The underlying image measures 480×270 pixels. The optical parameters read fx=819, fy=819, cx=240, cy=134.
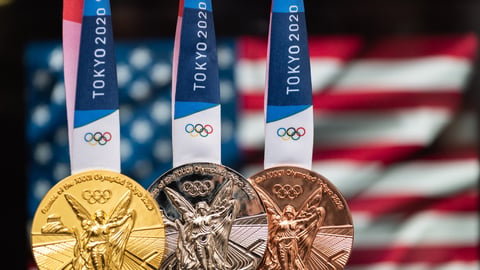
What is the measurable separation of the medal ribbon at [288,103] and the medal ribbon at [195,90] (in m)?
0.12

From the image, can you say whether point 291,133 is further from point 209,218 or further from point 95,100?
point 95,100

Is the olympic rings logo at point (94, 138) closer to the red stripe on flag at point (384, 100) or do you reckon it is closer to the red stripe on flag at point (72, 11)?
the red stripe on flag at point (72, 11)

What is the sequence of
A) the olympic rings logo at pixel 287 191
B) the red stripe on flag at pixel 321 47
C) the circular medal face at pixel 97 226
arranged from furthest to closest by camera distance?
the red stripe on flag at pixel 321 47 → the olympic rings logo at pixel 287 191 → the circular medal face at pixel 97 226

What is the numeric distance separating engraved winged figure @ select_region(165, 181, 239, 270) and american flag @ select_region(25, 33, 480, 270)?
2331 millimetres

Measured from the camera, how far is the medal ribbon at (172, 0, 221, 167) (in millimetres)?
1697

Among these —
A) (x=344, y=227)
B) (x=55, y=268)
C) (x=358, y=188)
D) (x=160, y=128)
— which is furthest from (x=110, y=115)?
(x=358, y=188)

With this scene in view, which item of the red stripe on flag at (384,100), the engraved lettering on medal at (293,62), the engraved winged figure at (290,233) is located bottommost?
the engraved winged figure at (290,233)

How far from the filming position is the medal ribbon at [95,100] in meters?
1.67

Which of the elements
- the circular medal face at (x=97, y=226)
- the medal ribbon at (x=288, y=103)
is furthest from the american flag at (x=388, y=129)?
the circular medal face at (x=97, y=226)

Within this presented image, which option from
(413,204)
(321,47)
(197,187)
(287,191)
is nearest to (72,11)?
(197,187)

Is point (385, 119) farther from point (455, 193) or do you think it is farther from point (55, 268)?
point (55, 268)

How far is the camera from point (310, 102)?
175 centimetres

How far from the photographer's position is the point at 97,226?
5.30 ft

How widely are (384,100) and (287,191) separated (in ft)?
8.32
